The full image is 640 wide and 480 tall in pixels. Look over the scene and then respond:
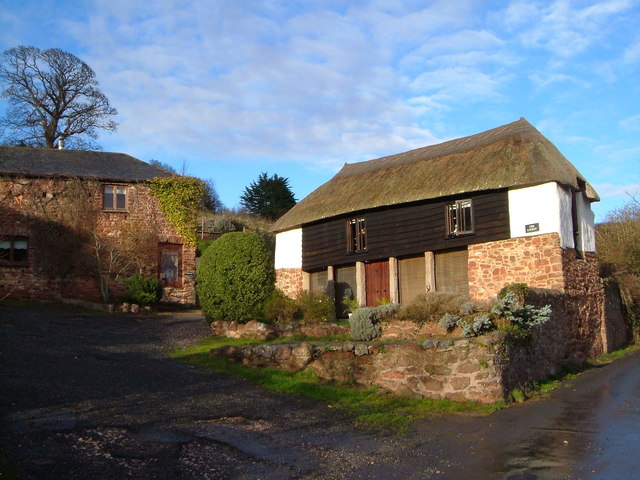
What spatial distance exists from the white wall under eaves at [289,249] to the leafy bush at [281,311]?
19.9ft

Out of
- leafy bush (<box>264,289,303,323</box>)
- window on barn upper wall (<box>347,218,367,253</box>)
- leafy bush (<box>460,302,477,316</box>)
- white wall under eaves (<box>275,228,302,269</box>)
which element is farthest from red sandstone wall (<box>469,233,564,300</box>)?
white wall under eaves (<box>275,228,302,269</box>)

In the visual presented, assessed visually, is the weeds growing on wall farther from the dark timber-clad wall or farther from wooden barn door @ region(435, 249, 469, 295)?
wooden barn door @ region(435, 249, 469, 295)

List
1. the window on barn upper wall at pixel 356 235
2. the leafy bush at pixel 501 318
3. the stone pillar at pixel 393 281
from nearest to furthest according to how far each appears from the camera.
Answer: the leafy bush at pixel 501 318
the stone pillar at pixel 393 281
the window on barn upper wall at pixel 356 235

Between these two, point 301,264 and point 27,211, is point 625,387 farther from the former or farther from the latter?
point 27,211

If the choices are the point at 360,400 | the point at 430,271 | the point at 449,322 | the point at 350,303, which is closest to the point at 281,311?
the point at 350,303

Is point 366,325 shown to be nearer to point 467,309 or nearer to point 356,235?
point 467,309

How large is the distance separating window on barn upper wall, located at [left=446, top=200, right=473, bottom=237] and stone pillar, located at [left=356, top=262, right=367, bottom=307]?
163 inches

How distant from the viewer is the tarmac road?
6742 millimetres

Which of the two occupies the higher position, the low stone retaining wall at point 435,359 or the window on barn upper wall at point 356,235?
the window on barn upper wall at point 356,235

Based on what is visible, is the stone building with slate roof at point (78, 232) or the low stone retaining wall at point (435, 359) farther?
the stone building with slate roof at point (78, 232)

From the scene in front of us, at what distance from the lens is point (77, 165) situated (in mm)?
26609

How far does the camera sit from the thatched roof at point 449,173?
54.6 ft

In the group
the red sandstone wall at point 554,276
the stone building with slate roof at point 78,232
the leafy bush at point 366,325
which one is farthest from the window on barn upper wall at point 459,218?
the stone building with slate roof at point 78,232

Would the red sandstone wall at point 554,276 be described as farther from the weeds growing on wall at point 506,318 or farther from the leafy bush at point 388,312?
the leafy bush at point 388,312
